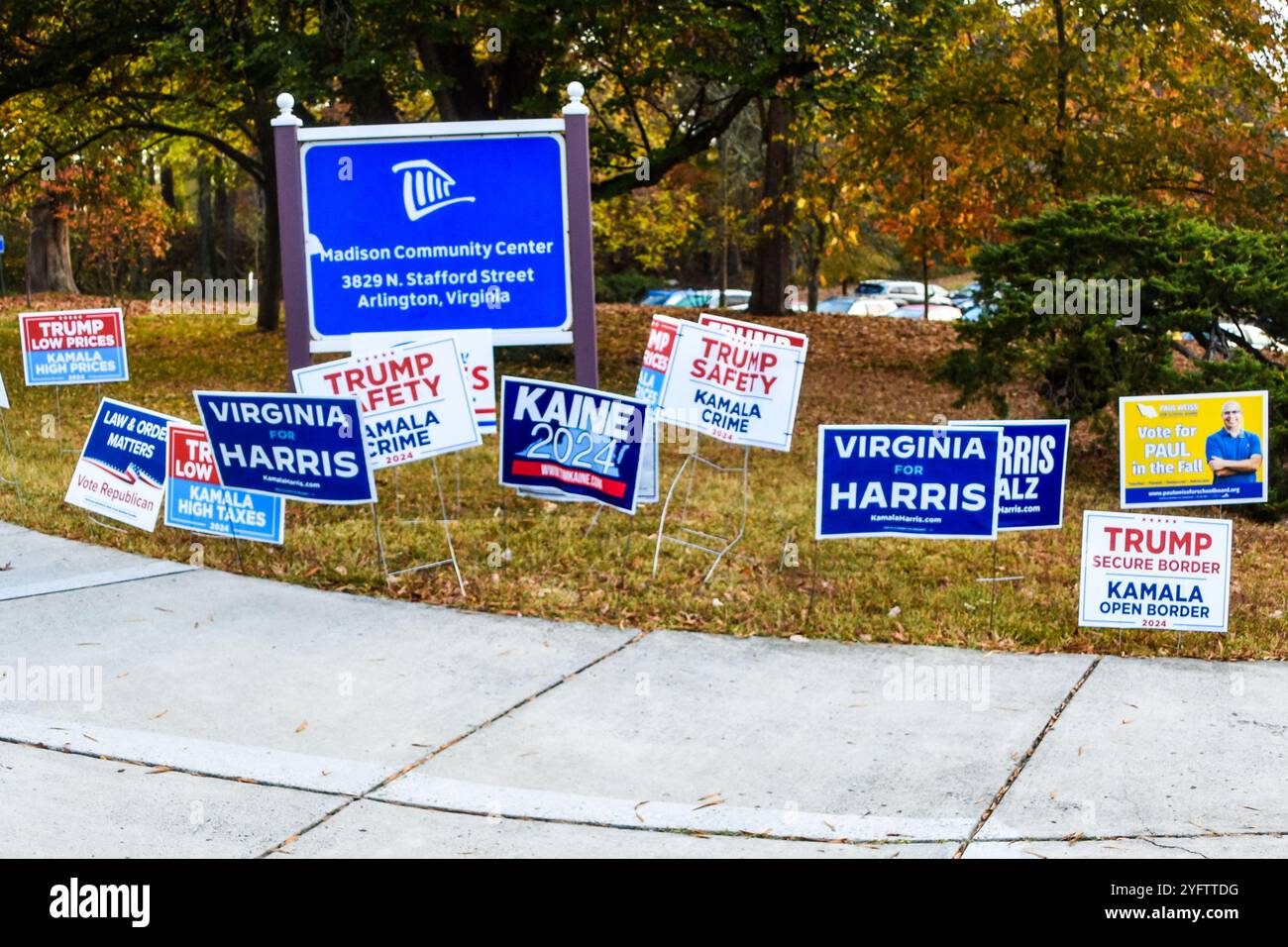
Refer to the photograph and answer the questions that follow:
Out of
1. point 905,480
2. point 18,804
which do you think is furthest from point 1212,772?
point 18,804

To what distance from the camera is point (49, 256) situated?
111 ft

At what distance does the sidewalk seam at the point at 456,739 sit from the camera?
4789 millimetres

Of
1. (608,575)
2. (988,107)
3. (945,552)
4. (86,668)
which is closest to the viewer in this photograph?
(86,668)

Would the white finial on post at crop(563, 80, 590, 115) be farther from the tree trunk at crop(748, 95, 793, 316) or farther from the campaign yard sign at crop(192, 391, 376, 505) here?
the tree trunk at crop(748, 95, 793, 316)

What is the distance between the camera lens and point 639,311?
82.4 feet

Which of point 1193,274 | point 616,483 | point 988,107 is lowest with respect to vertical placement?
point 616,483

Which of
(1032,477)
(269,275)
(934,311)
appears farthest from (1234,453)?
(934,311)

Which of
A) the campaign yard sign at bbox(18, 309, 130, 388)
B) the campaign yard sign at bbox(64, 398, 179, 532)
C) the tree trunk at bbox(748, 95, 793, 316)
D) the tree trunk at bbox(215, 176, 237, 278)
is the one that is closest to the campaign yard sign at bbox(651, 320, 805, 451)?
the campaign yard sign at bbox(64, 398, 179, 532)

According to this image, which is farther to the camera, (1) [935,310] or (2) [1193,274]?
(1) [935,310]

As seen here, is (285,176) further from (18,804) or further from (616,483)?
(18,804)

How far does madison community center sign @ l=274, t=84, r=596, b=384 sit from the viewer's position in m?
9.88

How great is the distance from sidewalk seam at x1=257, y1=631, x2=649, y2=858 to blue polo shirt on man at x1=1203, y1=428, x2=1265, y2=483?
3.26 metres

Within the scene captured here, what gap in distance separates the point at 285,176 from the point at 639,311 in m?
15.5

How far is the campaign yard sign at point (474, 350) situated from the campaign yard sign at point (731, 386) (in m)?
1.56
